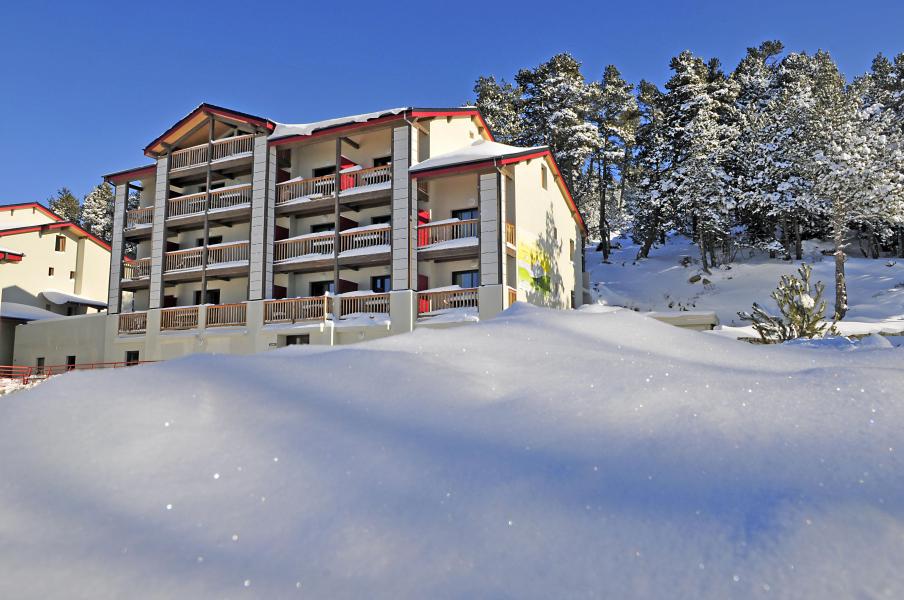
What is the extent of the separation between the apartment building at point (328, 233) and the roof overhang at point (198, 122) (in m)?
0.08

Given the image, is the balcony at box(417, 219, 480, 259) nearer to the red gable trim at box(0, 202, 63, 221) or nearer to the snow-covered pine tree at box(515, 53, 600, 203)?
the snow-covered pine tree at box(515, 53, 600, 203)

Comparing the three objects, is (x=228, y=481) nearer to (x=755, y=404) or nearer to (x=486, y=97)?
(x=755, y=404)

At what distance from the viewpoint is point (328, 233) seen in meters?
27.1

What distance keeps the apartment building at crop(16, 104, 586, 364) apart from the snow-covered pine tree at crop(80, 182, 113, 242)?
93.3 feet

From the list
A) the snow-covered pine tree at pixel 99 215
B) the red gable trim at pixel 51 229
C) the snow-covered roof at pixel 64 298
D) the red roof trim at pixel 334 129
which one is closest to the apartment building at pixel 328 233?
the red roof trim at pixel 334 129

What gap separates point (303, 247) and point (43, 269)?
1994cm

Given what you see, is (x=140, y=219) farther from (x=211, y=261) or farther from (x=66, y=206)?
(x=66, y=206)

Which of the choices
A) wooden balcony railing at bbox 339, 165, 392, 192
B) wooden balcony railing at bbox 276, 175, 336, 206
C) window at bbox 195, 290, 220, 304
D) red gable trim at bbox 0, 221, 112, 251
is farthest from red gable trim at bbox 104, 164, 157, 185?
wooden balcony railing at bbox 339, 165, 392, 192

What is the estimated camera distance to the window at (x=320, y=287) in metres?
28.4

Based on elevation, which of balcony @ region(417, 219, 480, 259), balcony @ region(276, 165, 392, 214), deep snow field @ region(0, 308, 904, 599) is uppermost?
balcony @ region(276, 165, 392, 214)

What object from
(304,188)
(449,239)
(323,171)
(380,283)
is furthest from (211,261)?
(449,239)

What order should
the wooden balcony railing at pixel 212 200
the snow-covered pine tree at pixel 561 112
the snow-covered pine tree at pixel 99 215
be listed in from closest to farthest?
the wooden balcony railing at pixel 212 200
the snow-covered pine tree at pixel 561 112
the snow-covered pine tree at pixel 99 215

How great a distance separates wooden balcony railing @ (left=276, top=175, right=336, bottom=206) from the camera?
92.0 feet

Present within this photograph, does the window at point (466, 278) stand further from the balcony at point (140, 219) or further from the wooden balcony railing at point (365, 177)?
the balcony at point (140, 219)
